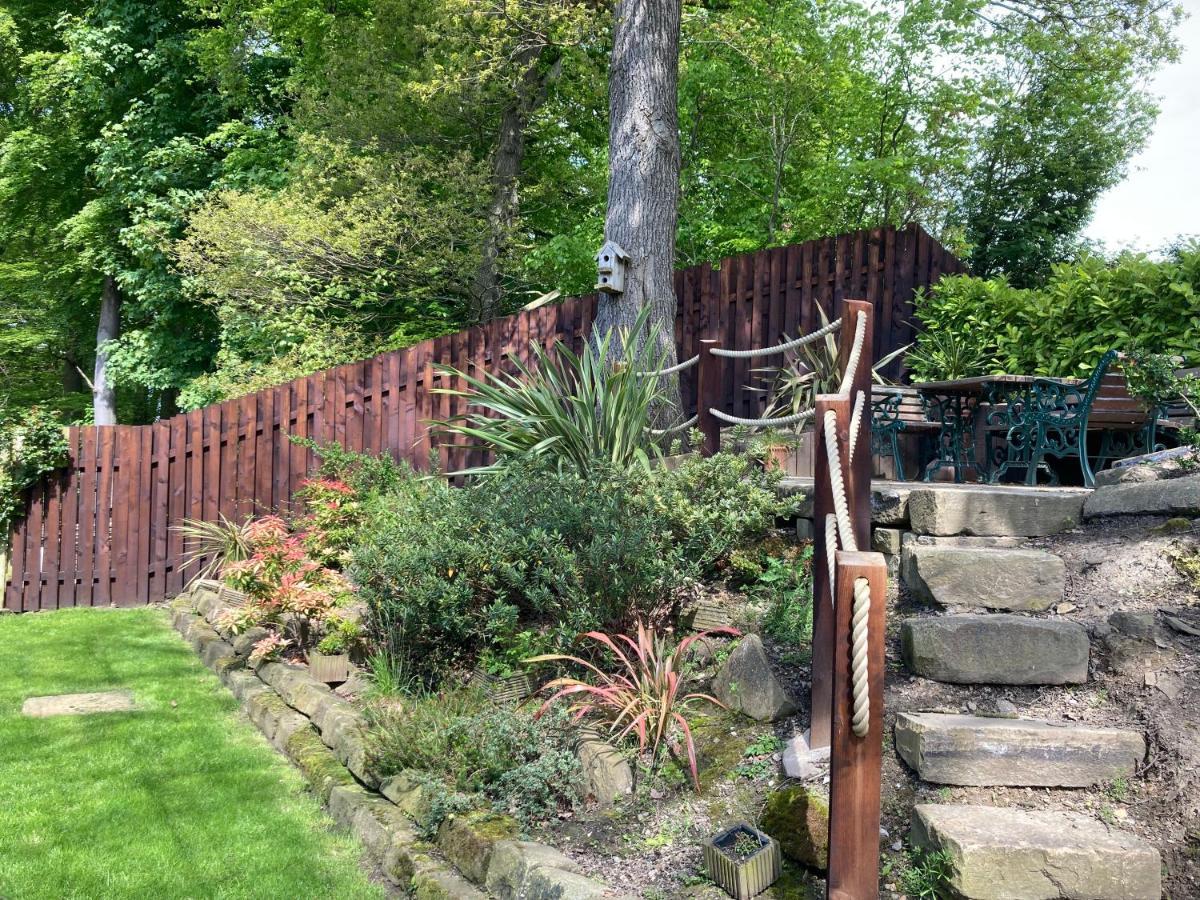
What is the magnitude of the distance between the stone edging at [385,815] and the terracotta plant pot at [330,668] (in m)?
0.05

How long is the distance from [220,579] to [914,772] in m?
5.97

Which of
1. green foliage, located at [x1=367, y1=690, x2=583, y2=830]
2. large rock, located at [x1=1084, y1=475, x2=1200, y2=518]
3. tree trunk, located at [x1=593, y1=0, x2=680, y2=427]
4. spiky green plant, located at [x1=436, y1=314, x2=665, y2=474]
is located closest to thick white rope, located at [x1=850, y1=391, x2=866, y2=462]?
large rock, located at [x1=1084, y1=475, x2=1200, y2=518]

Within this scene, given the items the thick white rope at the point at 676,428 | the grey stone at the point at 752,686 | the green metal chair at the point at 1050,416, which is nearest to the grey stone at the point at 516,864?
the grey stone at the point at 752,686

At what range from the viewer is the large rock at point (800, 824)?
2244 millimetres

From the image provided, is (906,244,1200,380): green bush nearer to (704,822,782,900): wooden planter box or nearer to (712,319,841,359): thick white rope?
(712,319,841,359): thick white rope

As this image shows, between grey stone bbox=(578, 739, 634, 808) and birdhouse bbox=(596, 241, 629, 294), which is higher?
birdhouse bbox=(596, 241, 629, 294)

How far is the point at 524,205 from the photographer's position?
12750mm

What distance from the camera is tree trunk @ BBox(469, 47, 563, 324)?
11.1 metres

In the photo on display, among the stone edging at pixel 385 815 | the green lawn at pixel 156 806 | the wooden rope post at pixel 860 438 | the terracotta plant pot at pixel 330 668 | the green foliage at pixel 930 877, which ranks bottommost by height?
the green lawn at pixel 156 806

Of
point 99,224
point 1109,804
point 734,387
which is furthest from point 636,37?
point 99,224

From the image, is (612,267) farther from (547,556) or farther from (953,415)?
(547,556)

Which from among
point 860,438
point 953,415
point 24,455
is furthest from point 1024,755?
point 24,455

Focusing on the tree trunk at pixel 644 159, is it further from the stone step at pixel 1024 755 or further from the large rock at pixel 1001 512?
the stone step at pixel 1024 755

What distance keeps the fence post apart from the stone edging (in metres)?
2.23
